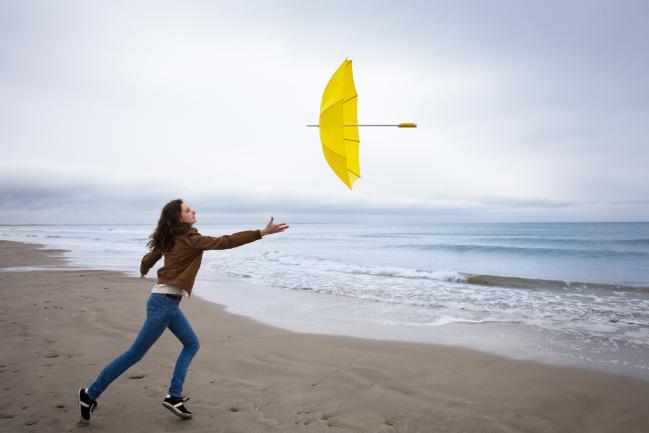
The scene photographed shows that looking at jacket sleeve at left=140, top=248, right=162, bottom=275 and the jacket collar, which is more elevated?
the jacket collar

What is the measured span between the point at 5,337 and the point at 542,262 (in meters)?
24.3

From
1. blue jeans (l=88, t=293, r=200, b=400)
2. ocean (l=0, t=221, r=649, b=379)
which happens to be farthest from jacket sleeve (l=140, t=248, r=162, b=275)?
ocean (l=0, t=221, r=649, b=379)

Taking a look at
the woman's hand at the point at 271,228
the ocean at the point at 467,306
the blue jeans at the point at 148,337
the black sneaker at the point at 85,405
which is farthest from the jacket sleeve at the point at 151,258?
the ocean at the point at 467,306

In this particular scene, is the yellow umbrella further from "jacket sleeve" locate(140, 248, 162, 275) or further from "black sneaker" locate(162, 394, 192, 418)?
"black sneaker" locate(162, 394, 192, 418)

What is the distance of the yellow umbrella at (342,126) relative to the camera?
11.2 ft

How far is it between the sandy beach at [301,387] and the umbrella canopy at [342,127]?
238cm

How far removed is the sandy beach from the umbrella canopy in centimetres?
238

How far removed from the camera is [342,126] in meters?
3.40

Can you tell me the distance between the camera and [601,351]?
616 centimetres

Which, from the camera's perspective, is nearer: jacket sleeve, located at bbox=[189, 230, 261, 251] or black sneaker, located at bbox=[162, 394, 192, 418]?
jacket sleeve, located at bbox=[189, 230, 261, 251]

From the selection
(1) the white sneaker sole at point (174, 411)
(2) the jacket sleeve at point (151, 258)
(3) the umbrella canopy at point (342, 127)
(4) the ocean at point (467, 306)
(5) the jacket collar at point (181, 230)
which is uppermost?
(3) the umbrella canopy at point (342, 127)

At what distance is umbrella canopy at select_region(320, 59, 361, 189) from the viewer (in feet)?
11.2

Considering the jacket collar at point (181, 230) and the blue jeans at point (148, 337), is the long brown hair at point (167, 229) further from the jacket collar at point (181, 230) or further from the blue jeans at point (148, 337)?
the blue jeans at point (148, 337)

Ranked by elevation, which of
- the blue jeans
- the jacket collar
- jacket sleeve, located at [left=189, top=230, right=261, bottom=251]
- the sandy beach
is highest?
the jacket collar
